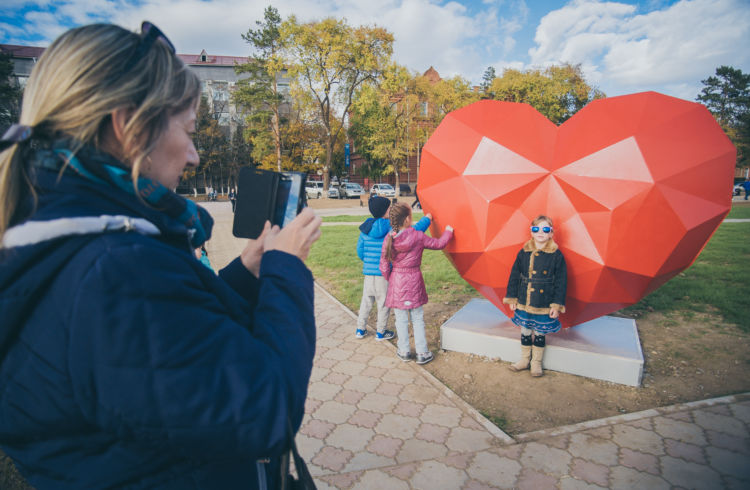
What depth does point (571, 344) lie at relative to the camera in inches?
192

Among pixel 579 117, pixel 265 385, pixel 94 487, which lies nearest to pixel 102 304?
pixel 265 385

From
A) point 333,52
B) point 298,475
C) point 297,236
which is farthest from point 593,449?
point 333,52

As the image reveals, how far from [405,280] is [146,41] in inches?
169

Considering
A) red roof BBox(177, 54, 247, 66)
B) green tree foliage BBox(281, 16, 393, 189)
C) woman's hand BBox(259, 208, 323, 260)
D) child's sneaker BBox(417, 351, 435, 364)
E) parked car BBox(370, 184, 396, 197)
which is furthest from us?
red roof BBox(177, 54, 247, 66)

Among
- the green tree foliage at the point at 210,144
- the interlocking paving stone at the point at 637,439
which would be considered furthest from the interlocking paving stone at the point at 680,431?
the green tree foliage at the point at 210,144

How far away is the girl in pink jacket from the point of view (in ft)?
16.7

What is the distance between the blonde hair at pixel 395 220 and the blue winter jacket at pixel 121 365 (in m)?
4.12

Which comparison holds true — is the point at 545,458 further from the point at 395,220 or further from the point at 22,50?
the point at 22,50

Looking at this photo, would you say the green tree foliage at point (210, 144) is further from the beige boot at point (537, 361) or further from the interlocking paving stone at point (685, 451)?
the interlocking paving stone at point (685, 451)

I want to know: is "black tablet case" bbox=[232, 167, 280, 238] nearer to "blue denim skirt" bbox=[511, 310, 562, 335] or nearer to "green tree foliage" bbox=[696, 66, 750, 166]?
"blue denim skirt" bbox=[511, 310, 562, 335]

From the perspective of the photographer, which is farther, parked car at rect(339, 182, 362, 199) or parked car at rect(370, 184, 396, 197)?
parked car at rect(339, 182, 362, 199)

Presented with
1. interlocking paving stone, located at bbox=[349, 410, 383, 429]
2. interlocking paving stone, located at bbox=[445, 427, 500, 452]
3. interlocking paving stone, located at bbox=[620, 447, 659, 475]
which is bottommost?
interlocking paving stone, located at bbox=[349, 410, 383, 429]

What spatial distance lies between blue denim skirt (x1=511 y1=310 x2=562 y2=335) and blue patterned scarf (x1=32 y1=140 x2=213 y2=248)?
424cm

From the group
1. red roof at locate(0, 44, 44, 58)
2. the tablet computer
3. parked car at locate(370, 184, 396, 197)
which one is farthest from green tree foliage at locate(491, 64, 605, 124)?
red roof at locate(0, 44, 44, 58)
